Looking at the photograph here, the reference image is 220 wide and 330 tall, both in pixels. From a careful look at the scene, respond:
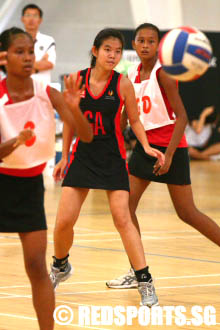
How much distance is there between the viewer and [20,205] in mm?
4184

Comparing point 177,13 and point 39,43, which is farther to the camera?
point 177,13

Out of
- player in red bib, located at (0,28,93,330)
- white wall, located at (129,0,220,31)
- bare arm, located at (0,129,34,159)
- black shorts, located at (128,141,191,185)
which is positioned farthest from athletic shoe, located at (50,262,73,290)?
white wall, located at (129,0,220,31)

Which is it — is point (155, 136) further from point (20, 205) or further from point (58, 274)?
point (20, 205)

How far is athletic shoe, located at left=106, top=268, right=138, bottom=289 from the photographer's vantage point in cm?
587

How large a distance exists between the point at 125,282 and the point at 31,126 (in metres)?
2.11

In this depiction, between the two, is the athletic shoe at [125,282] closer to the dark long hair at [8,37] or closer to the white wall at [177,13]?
the dark long hair at [8,37]

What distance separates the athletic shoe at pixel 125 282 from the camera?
5.87 metres

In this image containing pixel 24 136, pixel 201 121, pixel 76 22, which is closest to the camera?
pixel 24 136

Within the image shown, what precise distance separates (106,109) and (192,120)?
Answer: 13101 millimetres

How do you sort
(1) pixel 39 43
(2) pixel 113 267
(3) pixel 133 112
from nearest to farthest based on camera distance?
(3) pixel 133 112 < (2) pixel 113 267 < (1) pixel 39 43

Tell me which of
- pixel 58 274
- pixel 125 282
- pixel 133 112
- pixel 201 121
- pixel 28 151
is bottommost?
pixel 201 121

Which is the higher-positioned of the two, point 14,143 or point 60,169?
point 14,143

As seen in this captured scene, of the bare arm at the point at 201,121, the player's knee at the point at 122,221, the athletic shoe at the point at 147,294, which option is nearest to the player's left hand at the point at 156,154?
the player's knee at the point at 122,221

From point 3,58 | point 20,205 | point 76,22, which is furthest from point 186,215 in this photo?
point 76,22
